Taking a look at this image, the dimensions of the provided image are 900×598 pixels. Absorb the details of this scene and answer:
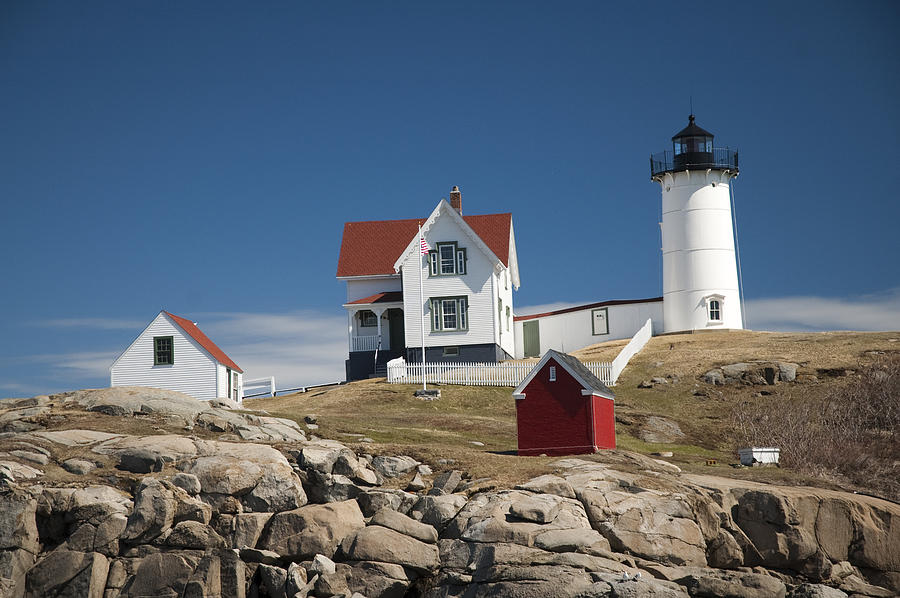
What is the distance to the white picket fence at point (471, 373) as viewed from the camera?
1756 inches

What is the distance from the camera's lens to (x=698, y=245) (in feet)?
178

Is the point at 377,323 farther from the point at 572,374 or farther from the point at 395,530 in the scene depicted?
the point at 395,530

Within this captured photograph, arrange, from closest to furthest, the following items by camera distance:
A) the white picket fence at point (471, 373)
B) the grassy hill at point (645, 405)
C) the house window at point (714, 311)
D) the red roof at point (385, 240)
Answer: the grassy hill at point (645, 405), the white picket fence at point (471, 373), the red roof at point (385, 240), the house window at point (714, 311)

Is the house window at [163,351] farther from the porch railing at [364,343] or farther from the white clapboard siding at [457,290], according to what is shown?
the white clapboard siding at [457,290]

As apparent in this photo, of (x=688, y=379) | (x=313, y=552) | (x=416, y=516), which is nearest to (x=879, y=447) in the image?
(x=688, y=379)

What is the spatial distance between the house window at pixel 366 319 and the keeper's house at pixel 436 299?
5 centimetres

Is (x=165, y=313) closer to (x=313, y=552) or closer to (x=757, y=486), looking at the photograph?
(x=313, y=552)

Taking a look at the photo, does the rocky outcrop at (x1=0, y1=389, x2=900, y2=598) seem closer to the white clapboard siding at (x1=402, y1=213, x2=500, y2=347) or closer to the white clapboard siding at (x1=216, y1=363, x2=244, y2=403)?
the white clapboard siding at (x1=216, y1=363, x2=244, y2=403)

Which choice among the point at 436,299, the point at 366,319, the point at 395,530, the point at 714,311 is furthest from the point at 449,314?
the point at 395,530

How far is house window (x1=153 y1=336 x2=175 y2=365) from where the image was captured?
132 feet

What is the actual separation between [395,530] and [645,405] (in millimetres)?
21078

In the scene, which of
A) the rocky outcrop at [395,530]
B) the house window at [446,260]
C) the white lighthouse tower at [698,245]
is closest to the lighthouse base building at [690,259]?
the white lighthouse tower at [698,245]

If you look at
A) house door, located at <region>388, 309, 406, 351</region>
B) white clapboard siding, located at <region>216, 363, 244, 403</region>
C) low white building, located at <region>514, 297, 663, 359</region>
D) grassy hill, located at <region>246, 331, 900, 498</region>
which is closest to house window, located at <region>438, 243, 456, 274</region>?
house door, located at <region>388, 309, 406, 351</region>

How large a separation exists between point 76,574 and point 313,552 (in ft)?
Result: 15.8
